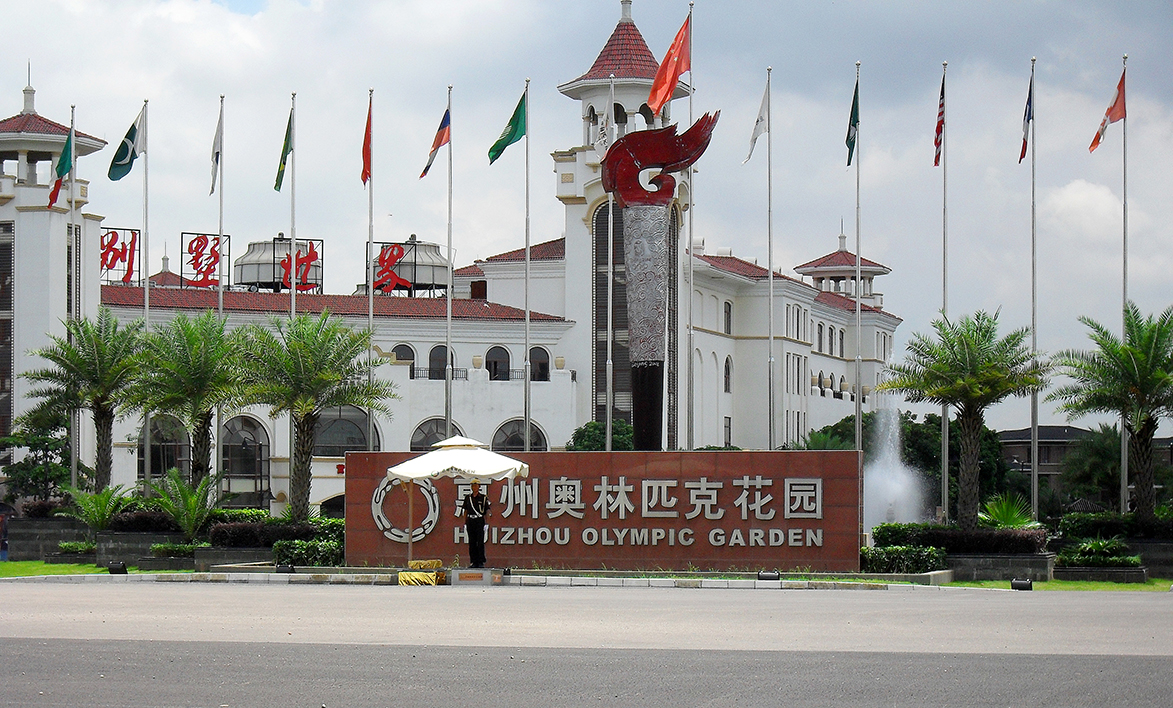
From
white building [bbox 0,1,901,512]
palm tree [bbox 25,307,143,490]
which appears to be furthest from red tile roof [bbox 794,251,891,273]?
palm tree [bbox 25,307,143,490]

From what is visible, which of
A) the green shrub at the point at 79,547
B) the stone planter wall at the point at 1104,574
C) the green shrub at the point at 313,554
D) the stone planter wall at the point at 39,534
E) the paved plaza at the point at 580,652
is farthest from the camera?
the stone planter wall at the point at 39,534

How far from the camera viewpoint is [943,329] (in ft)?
102

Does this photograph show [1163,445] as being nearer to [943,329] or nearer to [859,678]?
[943,329]

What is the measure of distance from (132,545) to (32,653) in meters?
24.0

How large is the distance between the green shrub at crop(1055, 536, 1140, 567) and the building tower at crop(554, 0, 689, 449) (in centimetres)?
3742

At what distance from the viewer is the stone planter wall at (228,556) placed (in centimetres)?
3095

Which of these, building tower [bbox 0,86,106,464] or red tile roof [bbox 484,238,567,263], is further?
red tile roof [bbox 484,238,567,263]

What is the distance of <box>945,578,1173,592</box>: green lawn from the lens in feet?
83.3

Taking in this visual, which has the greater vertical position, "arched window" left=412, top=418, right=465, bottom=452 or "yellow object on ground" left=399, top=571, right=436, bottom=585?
"arched window" left=412, top=418, right=465, bottom=452

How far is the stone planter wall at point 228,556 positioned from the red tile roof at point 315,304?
32378 mm

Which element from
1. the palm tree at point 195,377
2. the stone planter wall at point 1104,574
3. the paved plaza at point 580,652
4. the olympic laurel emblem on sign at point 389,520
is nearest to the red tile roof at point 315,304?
the palm tree at point 195,377

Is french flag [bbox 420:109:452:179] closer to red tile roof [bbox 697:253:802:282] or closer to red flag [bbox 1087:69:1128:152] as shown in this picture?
red flag [bbox 1087:69:1128:152]

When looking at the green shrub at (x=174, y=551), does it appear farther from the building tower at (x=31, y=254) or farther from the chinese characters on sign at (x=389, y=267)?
the chinese characters on sign at (x=389, y=267)

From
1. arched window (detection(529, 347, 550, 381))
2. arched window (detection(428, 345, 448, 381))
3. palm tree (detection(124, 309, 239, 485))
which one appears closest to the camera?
palm tree (detection(124, 309, 239, 485))
